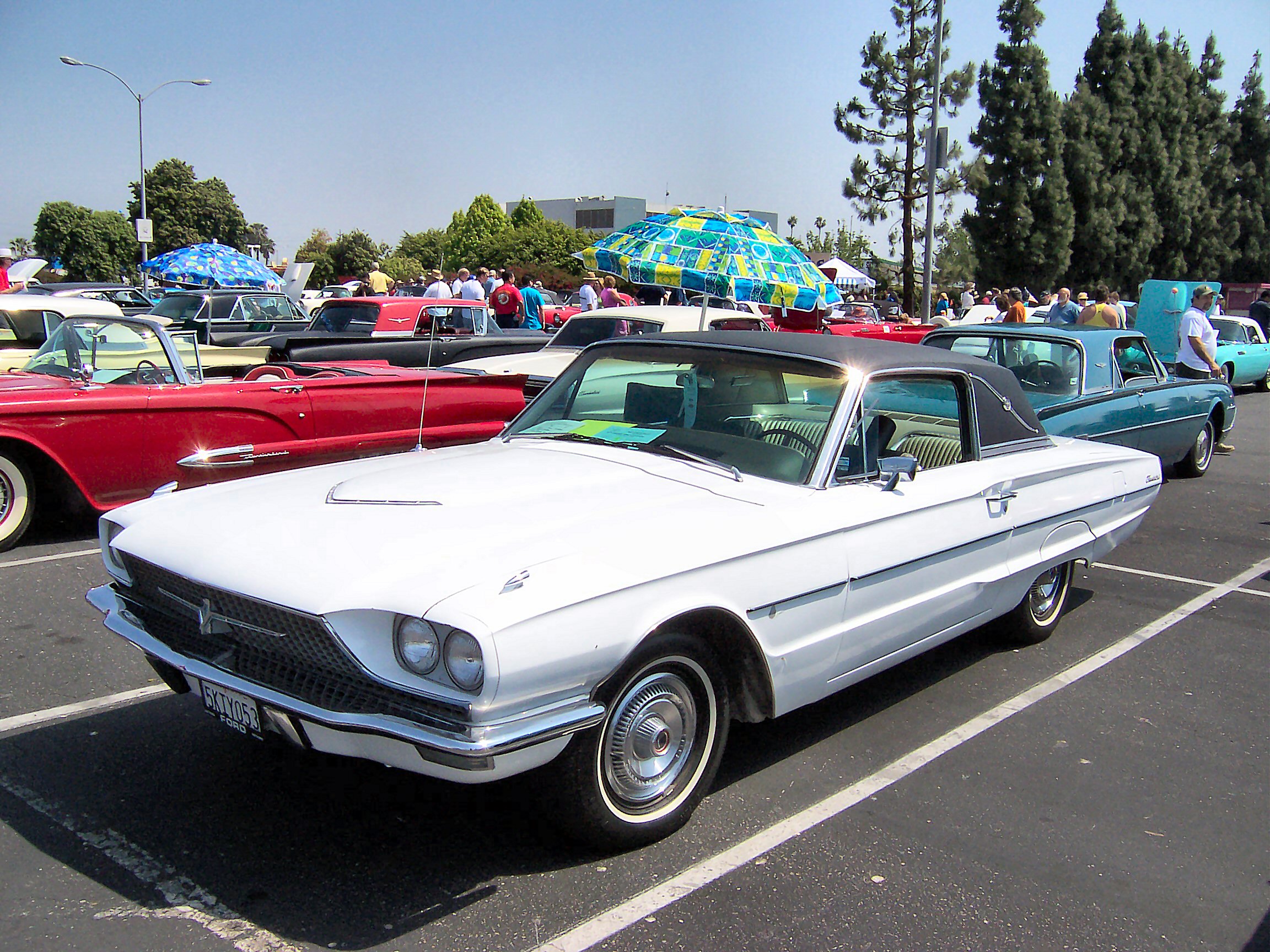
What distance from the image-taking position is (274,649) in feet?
9.34

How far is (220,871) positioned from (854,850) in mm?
1841

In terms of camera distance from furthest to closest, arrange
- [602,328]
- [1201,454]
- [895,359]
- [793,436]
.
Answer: [602,328] → [1201,454] → [895,359] → [793,436]

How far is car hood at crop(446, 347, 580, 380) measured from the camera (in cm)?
945

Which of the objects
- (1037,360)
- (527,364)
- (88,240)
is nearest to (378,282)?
(527,364)

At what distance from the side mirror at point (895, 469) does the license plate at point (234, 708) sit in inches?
87.3

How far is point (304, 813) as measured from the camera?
10.6ft

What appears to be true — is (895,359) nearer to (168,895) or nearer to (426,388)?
(426,388)

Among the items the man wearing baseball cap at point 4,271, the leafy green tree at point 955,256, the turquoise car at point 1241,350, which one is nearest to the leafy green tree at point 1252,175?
the leafy green tree at point 955,256

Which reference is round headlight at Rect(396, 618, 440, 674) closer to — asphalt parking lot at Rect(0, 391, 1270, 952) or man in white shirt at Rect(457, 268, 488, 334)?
asphalt parking lot at Rect(0, 391, 1270, 952)

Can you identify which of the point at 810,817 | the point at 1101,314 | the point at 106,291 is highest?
the point at 106,291

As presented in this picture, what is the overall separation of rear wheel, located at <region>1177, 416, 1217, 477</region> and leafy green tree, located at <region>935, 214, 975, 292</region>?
21.7 metres

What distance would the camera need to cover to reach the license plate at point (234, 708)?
2.80m

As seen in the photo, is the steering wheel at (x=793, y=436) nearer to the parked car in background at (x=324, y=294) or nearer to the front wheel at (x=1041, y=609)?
the front wheel at (x=1041, y=609)

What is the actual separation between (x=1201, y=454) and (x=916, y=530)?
7861 millimetres
